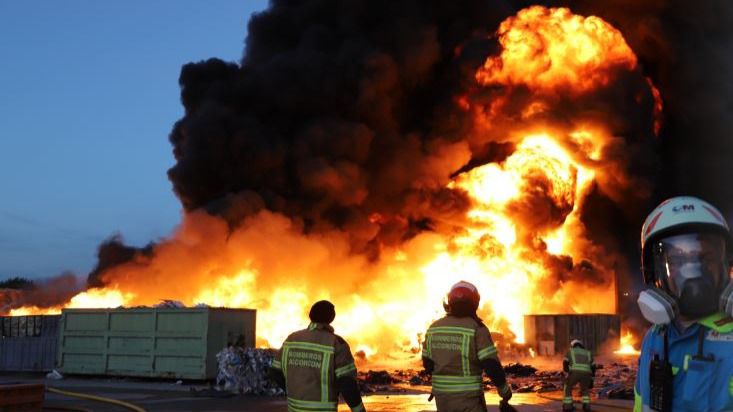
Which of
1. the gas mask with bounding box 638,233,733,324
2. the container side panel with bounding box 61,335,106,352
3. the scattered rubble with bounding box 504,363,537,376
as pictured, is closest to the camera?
the gas mask with bounding box 638,233,733,324

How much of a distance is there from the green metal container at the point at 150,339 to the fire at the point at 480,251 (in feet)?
24.1

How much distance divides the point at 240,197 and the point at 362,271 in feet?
25.0

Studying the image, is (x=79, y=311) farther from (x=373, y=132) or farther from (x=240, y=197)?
(x=373, y=132)

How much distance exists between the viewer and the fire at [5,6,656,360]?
31172mm

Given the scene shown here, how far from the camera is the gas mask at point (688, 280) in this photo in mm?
3021

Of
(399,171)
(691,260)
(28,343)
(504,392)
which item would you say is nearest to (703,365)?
(691,260)

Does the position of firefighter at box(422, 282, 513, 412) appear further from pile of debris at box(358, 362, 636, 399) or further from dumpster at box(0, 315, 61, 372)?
dumpster at box(0, 315, 61, 372)

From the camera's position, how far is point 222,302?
3064 cm

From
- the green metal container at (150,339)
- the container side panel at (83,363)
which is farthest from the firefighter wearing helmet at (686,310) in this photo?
the container side panel at (83,363)

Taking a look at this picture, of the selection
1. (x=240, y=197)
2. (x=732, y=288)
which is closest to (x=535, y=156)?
(x=240, y=197)

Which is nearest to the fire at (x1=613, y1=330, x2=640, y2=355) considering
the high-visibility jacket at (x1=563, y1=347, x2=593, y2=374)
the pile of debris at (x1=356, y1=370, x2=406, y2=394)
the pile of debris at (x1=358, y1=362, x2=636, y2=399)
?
the pile of debris at (x1=358, y1=362, x2=636, y2=399)

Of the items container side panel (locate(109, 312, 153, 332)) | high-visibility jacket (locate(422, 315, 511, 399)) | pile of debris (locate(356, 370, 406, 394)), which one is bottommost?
pile of debris (locate(356, 370, 406, 394))

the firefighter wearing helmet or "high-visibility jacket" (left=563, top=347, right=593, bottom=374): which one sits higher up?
the firefighter wearing helmet

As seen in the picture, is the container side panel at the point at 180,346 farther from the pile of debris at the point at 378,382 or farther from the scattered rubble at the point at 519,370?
the scattered rubble at the point at 519,370
